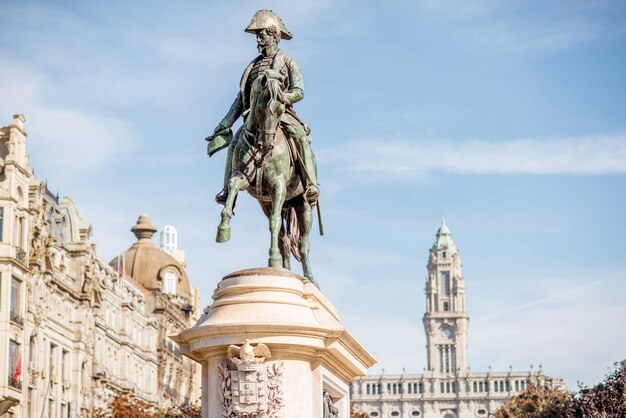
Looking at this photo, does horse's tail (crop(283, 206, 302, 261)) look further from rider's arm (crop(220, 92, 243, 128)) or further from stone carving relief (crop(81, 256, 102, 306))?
stone carving relief (crop(81, 256, 102, 306))

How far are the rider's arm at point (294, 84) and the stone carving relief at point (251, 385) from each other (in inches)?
125

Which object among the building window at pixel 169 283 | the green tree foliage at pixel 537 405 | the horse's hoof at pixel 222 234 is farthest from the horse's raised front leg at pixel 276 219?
the building window at pixel 169 283

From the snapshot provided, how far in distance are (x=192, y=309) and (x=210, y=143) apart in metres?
85.3

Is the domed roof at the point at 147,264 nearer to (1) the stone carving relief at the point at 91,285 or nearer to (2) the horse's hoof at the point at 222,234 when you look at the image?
(1) the stone carving relief at the point at 91,285

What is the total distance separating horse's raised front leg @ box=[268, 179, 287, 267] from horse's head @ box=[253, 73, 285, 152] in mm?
474

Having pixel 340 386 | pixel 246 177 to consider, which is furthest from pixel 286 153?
pixel 340 386

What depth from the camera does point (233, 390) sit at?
1401 centimetres

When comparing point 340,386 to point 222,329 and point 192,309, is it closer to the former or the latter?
point 222,329

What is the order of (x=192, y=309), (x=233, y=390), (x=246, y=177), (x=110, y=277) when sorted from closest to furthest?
(x=233, y=390), (x=246, y=177), (x=110, y=277), (x=192, y=309)

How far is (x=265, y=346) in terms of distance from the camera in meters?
14.0

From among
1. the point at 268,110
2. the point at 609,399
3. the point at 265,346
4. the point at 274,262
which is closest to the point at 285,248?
the point at 274,262

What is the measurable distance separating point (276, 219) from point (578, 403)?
161ft

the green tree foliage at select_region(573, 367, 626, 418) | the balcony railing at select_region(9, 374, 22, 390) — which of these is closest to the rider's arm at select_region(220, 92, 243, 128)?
the green tree foliage at select_region(573, 367, 626, 418)

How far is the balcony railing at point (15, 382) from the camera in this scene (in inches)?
2244
